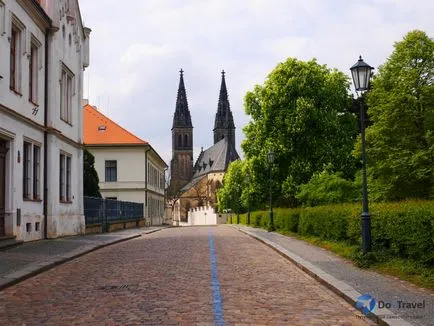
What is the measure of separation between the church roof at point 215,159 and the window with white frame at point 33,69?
4051 inches

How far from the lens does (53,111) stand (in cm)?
2488

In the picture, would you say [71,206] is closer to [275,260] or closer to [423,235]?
[275,260]

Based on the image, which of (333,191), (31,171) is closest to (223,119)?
(333,191)

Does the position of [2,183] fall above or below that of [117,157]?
below

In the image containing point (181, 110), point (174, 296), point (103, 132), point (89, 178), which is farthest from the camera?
point (181, 110)

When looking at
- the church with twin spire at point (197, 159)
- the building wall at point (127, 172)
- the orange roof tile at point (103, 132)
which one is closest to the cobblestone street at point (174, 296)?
the orange roof tile at point (103, 132)

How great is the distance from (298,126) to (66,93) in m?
21.9

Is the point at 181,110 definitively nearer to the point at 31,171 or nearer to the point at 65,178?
the point at 65,178

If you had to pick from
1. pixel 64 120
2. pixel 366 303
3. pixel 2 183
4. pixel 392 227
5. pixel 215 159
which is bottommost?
pixel 366 303

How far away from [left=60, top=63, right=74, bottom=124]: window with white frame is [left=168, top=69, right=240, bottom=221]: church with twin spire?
97363 millimetres

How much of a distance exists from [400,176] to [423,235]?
27.0 meters

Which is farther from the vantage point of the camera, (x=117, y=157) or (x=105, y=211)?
(x=117, y=157)

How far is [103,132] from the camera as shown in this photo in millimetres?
61594

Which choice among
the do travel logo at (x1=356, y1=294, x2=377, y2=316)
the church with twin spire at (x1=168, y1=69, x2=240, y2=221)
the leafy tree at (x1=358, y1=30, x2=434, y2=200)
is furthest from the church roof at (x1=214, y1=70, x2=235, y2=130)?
the do travel logo at (x1=356, y1=294, x2=377, y2=316)
